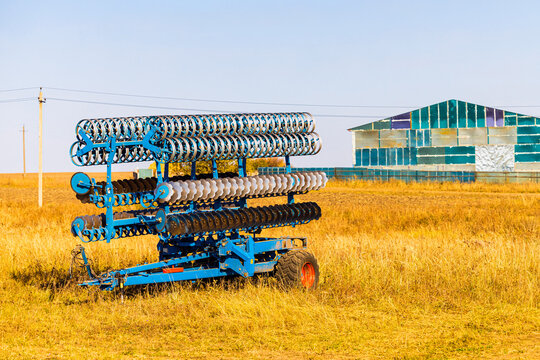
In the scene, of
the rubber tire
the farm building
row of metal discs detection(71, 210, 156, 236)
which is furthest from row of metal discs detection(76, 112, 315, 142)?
the farm building

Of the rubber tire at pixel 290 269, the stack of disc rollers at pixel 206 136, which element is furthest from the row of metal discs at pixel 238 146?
the rubber tire at pixel 290 269

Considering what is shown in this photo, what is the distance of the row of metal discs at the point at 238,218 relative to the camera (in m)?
9.84

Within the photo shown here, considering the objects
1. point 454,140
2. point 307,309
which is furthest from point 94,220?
point 454,140

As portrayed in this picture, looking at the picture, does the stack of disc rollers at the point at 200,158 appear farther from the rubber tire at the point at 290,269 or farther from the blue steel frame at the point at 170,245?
the rubber tire at the point at 290,269

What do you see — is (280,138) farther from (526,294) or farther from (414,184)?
(414,184)

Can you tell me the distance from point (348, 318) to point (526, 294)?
2.84 meters

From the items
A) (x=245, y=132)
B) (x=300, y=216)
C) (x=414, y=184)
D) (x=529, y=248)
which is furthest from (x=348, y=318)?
(x=414, y=184)

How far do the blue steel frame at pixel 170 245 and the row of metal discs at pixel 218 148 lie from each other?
0.63ft

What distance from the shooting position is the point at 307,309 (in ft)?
32.0

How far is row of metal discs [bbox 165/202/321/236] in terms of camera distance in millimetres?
9844

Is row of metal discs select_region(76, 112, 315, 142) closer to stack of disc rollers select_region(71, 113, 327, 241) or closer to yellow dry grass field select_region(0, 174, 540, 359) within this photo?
stack of disc rollers select_region(71, 113, 327, 241)

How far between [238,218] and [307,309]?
177 centimetres

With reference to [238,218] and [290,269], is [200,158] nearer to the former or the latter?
[238,218]

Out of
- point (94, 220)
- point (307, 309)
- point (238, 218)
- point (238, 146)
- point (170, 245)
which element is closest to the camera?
point (307, 309)
